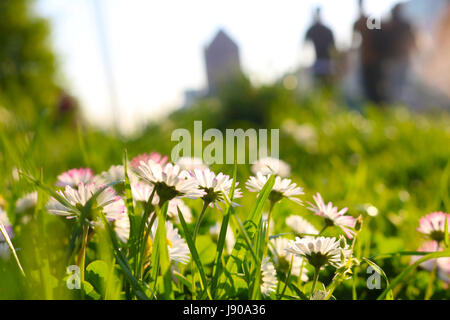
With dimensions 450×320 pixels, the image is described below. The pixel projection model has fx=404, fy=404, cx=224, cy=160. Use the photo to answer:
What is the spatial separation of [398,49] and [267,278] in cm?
409

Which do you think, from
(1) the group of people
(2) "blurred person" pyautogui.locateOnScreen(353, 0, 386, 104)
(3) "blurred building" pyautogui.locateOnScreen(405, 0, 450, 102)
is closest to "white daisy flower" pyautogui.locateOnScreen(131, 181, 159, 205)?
(1) the group of people

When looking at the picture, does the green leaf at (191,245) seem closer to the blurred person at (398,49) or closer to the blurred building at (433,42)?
the blurred person at (398,49)

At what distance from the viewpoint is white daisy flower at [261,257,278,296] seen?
1.62 ft

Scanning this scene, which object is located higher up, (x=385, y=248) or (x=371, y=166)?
(x=371, y=166)

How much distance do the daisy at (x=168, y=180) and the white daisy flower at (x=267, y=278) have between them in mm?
157

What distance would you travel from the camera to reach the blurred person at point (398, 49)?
3771mm

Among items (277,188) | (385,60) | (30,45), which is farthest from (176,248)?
(30,45)

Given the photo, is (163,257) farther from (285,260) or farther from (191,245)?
(285,260)

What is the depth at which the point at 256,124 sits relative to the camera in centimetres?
363

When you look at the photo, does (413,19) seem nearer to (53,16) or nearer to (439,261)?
(439,261)

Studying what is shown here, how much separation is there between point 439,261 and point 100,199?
530 millimetres

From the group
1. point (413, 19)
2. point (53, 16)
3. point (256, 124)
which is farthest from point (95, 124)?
point (53, 16)

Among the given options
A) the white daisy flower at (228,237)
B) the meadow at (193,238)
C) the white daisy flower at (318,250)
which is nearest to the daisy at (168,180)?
the meadow at (193,238)

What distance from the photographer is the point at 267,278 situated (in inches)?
19.8
